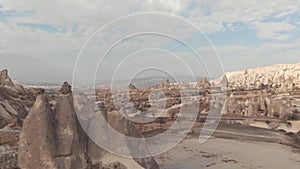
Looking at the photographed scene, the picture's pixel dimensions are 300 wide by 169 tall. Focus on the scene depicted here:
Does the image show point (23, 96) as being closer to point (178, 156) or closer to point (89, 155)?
point (178, 156)

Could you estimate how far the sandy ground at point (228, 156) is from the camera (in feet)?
51.4

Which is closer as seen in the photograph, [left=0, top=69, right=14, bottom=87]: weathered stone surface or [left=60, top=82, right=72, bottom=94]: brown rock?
[left=60, top=82, right=72, bottom=94]: brown rock

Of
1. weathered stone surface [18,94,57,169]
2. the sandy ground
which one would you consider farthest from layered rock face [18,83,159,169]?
the sandy ground

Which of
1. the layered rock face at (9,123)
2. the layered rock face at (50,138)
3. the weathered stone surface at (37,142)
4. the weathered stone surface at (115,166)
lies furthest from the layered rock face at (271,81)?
the weathered stone surface at (37,142)

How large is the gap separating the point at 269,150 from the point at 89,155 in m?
13.0

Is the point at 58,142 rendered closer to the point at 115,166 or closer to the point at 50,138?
the point at 50,138

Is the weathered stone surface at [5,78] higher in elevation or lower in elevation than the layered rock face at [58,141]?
higher

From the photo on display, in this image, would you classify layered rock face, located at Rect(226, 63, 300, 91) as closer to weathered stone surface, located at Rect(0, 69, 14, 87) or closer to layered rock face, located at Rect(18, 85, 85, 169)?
weathered stone surface, located at Rect(0, 69, 14, 87)

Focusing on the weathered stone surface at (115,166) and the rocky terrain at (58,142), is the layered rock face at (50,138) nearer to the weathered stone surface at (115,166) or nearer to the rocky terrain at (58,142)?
the rocky terrain at (58,142)

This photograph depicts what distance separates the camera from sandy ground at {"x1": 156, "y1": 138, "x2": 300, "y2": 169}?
15672 mm

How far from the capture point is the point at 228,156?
17609mm

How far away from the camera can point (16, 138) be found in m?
12.5

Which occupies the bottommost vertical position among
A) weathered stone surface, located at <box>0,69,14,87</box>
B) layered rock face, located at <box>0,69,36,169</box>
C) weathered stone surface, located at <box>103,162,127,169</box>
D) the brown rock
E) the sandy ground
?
the sandy ground

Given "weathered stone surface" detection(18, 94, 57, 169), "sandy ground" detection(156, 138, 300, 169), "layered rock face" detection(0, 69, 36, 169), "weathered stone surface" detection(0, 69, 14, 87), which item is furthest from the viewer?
"weathered stone surface" detection(0, 69, 14, 87)
